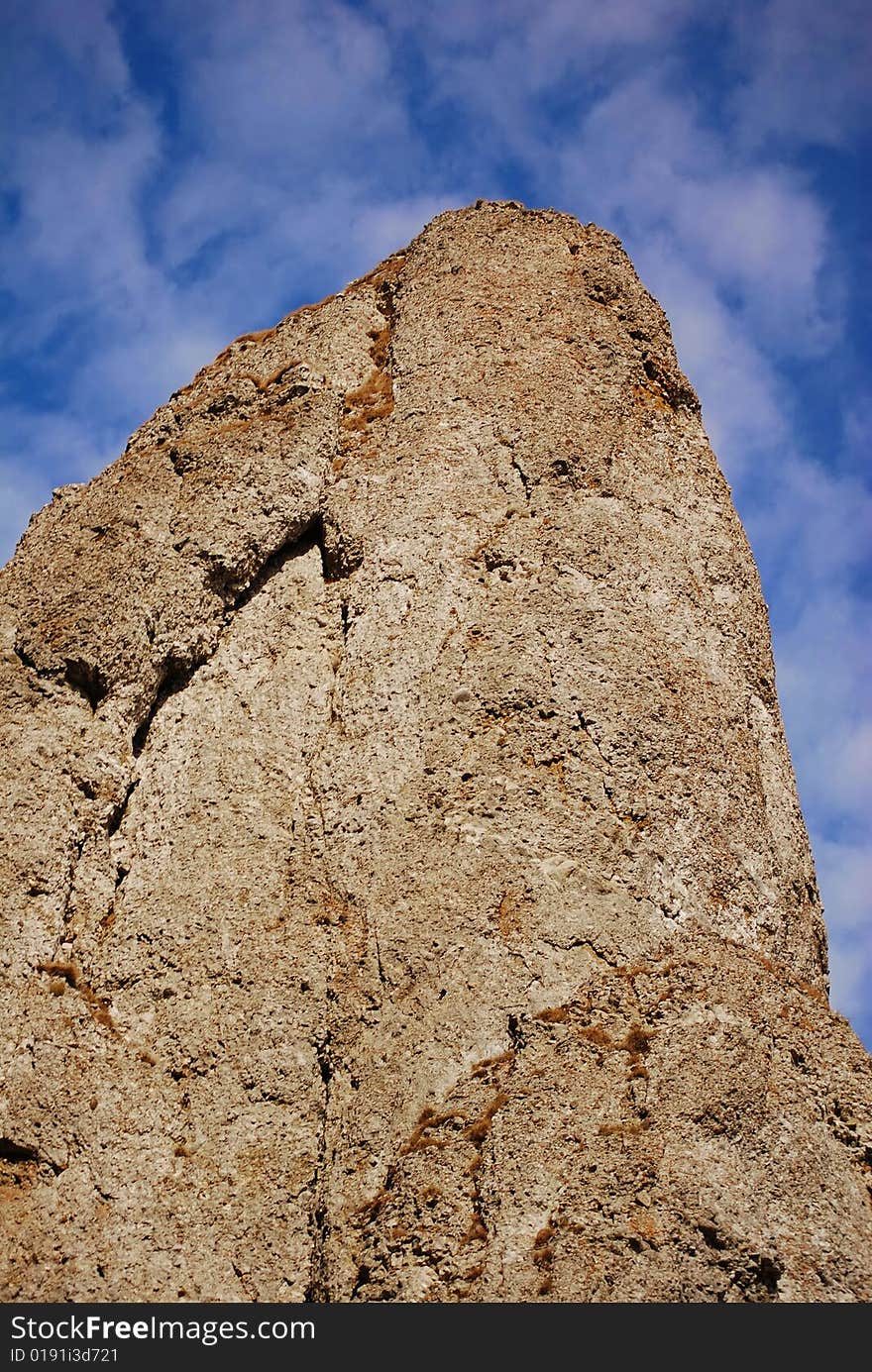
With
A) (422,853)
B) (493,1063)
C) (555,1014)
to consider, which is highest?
(422,853)

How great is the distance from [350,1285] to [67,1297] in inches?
55.0

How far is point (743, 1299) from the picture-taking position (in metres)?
5.48

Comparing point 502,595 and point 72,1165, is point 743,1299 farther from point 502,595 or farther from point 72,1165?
point 502,595

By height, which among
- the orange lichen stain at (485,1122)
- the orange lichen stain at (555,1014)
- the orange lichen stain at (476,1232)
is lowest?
the orange lichen stain at (476,1232)

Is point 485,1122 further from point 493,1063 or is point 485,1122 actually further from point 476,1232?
point 476,1232

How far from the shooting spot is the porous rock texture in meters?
6.04

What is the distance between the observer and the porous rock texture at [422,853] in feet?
19.8

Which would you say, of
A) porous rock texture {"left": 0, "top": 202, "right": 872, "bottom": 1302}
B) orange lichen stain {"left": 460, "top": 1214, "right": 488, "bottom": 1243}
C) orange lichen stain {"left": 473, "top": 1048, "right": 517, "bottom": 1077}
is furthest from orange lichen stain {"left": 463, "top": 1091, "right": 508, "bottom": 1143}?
orange lichen stain {"left": 460, "top": 1214, "right": 488, "bottom": 1243}

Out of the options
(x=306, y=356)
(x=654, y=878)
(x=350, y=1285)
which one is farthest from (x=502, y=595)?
(x=350, y=1285)

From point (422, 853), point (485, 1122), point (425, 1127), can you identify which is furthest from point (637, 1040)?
point (422, 853)

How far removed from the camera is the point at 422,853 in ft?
24.0

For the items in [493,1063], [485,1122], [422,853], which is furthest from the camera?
[422,853]

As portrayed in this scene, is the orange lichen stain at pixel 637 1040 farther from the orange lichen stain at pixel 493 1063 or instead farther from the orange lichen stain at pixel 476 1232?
the orange lichen stain at pixel 476 1232

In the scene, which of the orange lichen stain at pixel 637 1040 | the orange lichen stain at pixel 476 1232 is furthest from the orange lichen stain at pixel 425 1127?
the orange lichen stain at pixel 637 1040
